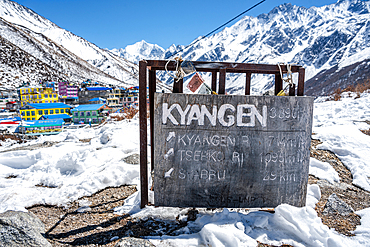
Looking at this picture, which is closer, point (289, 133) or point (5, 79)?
point (289, 133)

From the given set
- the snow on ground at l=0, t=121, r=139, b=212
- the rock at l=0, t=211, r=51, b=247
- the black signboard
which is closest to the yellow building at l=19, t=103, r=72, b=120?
the snow on ground at l=0, t=121, r=139, b=212

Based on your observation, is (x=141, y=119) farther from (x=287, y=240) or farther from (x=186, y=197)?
(x=287, y=240)

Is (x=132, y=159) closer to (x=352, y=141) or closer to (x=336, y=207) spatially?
(x=336, y=207)

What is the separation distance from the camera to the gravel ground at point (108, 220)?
2.53m

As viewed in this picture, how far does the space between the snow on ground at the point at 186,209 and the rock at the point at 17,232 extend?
2.20 feet

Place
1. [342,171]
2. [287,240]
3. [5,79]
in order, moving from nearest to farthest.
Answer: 1. [287,240]
2. [342,171]
3. [5,79]

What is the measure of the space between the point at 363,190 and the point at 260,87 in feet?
579

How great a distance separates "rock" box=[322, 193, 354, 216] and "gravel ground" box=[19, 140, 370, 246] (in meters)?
0.05

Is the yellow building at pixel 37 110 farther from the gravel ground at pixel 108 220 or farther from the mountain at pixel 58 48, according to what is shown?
the mountain at pixel 58 48

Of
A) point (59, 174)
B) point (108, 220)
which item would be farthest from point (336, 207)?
point (59, 174)

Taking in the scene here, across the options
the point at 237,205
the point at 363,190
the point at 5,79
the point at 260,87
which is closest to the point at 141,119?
the point at 237,205

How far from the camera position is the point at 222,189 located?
2.92 meters

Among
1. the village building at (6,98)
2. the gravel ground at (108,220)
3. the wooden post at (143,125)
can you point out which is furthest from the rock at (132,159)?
the village building at (6,98)

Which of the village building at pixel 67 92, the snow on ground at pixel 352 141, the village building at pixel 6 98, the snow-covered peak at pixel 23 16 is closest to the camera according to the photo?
the snow on ground at pixel 352 141
